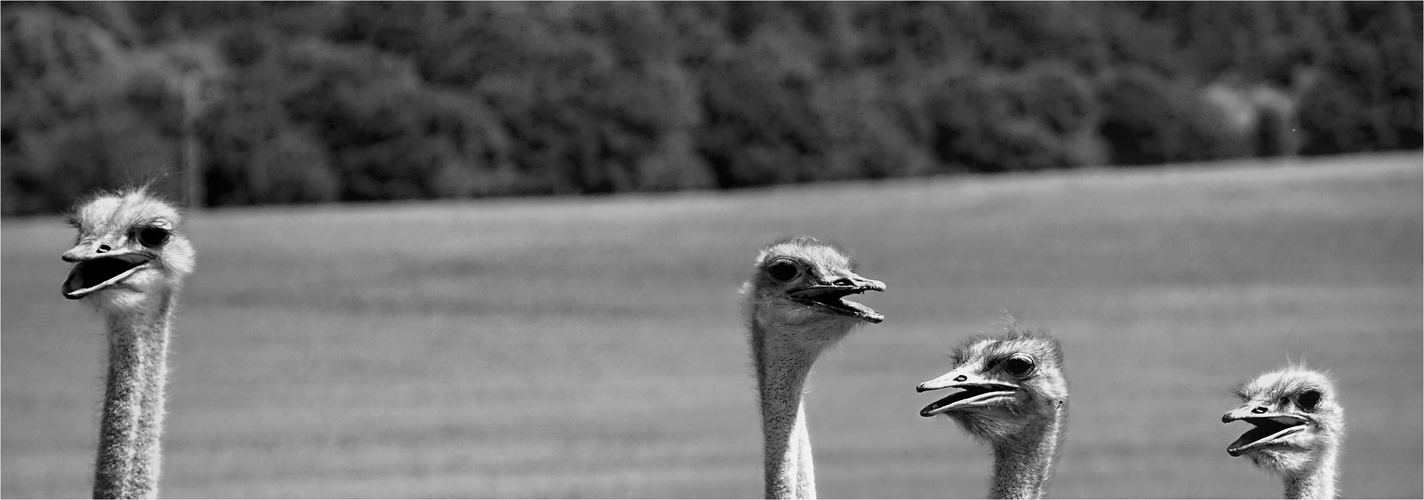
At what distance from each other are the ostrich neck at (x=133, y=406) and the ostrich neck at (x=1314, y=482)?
3.03 meters

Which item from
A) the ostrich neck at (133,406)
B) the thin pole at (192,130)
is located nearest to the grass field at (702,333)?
the thin pole at (192,130)

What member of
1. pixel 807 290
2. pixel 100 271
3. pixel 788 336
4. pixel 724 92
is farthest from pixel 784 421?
pixel 724 92

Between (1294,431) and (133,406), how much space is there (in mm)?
3083

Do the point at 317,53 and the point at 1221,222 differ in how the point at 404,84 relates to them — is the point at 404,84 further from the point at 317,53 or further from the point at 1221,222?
the point at 1221,222

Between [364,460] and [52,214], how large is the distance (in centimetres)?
1461

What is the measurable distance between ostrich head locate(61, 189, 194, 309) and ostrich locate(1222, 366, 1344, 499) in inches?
111

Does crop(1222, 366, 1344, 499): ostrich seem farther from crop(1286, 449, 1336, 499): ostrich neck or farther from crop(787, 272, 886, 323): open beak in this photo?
crop(787, 272, 886, 323): open beak

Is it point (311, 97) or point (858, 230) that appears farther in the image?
point (311, 97)

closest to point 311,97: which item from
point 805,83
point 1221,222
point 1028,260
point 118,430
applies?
point 805,83

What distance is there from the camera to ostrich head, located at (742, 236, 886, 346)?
5246 mm

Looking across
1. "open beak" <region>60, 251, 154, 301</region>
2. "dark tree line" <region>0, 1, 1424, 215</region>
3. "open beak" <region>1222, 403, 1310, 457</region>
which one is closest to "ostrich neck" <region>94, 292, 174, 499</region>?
"open beak" <region>60, 251, 154, 301</region>

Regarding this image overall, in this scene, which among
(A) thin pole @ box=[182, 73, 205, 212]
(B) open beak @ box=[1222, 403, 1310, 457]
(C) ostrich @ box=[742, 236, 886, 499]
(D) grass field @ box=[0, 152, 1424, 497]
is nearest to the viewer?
(B) open beak @ box=[1222, 403, 1310, 457]

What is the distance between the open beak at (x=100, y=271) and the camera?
16.5 ft

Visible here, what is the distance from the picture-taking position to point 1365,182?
26.3 meters
